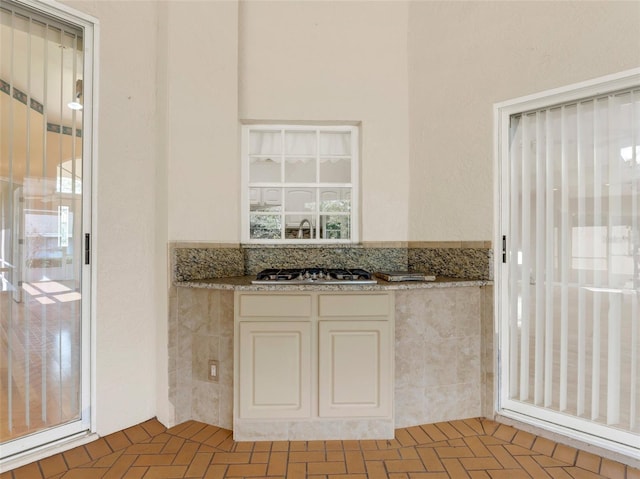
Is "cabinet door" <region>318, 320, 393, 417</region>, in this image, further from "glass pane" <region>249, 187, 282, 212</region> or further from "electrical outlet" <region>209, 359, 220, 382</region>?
"glass pane" <region>249, 187, 282, 212</region>

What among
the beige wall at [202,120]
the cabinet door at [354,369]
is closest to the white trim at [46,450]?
the beige wall at [202,120]

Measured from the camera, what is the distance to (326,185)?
305 cm

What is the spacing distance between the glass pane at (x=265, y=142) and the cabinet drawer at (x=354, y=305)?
1.40 meters

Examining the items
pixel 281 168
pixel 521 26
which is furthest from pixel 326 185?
pixel 521 26

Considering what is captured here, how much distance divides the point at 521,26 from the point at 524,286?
1.68 metres

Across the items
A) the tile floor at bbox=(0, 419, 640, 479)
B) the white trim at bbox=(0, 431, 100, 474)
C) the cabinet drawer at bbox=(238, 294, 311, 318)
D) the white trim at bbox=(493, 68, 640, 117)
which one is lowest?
the tile floor at bbox=(0, 419, 640, 479)

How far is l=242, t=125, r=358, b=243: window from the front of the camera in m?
3.02

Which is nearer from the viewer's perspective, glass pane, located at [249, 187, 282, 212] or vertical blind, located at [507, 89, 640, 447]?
vertical blind, located at [507, 89, 640, 447]

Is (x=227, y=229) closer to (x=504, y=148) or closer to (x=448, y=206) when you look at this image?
(x=448, y=206)

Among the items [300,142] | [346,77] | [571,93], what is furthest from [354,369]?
[346,77]

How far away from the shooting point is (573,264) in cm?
225

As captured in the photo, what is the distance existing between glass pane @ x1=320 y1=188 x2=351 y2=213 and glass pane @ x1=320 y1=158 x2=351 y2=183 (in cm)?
8

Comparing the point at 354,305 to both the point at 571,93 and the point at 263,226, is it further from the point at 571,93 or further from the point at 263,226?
the point at 571,93

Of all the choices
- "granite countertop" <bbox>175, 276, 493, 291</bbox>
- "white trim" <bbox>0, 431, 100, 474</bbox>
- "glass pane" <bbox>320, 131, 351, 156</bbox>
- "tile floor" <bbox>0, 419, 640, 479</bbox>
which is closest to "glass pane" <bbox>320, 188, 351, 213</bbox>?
"glass pane" <bbox>320, 131, 351, 156</bbox>
